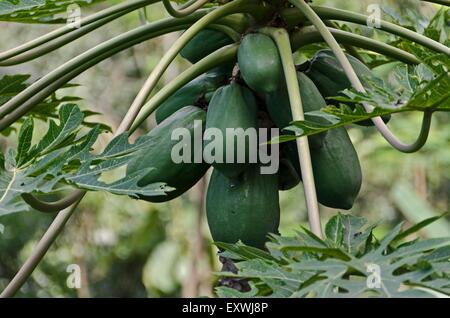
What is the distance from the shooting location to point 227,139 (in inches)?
48.6

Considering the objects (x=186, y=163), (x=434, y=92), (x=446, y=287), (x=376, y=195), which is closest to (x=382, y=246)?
(x=446, y=287)

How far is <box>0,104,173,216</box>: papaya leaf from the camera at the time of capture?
1.05m

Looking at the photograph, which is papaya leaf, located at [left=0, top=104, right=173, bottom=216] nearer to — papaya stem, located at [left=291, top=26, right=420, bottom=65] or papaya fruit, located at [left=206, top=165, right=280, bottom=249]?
papaya fruit, located at [left=206, top=165, right=280, bottom=249]

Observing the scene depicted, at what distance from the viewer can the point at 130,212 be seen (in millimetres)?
4547

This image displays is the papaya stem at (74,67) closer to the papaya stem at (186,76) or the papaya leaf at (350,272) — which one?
the papaya stem at (186,76)

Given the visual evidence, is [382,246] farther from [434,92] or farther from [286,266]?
[434,92]

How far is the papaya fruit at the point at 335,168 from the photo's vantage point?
4.32 ft

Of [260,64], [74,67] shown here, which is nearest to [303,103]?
[260,64]

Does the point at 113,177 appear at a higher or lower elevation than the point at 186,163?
higher

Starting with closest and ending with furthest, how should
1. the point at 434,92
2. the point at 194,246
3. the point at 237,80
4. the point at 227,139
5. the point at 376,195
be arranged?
the point at 434,92 → the point at 227,139 → the point at 237,80 → the point at 194,246 → the point at 376,195

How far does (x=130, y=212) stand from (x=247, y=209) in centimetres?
330

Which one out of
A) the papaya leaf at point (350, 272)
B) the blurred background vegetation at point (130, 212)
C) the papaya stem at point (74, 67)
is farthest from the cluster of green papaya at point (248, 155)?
the blurred background vegetation at point (130, 212)

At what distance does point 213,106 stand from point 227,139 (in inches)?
3.8

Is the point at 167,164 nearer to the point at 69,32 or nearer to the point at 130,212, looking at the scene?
the point at 69,32
